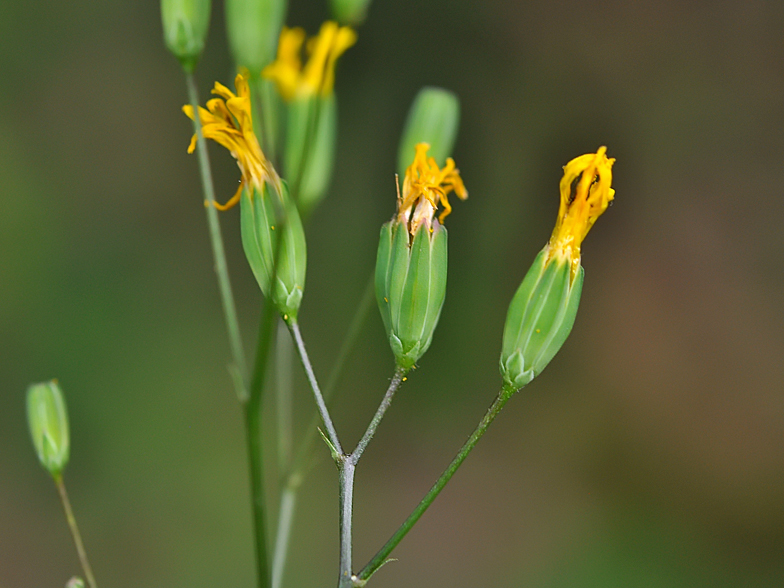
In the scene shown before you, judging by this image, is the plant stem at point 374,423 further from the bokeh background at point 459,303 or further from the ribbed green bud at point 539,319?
the bokeh background at point 459,303

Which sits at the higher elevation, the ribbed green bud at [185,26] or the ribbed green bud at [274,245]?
the ribbed green bud at [185,26]

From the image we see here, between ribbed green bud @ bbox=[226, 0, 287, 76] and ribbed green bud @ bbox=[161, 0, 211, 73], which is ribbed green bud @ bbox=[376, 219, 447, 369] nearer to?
ribbed green bud @ bbox=[226, 0, 287, 76]

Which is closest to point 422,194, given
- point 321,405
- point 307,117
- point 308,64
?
point 321,405

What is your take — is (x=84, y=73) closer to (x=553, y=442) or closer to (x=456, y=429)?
(x=456, y=429)

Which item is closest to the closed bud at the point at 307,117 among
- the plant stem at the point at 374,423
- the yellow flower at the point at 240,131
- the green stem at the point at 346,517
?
the yellow flower at the point at 240,131

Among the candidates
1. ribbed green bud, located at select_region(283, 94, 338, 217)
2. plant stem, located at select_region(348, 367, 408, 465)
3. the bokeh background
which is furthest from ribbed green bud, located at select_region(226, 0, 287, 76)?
the bokeh background

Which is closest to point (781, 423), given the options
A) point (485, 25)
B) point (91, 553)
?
point (485, 25)
